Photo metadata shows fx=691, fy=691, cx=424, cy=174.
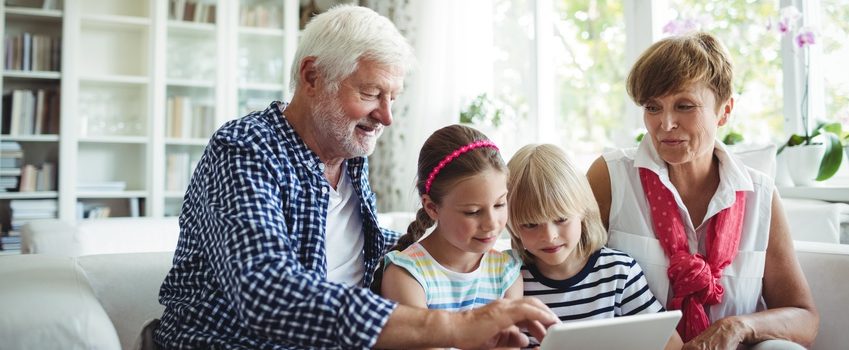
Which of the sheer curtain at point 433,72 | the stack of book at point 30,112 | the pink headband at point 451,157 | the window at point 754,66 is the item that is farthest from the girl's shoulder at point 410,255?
the stack of book at point 30,112

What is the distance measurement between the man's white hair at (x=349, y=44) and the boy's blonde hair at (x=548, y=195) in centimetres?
35

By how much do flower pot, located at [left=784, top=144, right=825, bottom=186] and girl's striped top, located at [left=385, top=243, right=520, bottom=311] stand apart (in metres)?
1.40

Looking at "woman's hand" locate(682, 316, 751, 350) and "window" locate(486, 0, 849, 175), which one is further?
"window" locate(486, 0, 849, 175)

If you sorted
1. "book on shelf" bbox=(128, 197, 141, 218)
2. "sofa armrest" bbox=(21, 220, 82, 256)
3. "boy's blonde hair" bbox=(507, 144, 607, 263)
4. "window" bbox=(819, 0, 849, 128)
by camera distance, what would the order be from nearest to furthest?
"boy's blonde hair" bbox=(507, 144, 607, 263)
"sofa armrest" bbox=(21, 220, 82, 256)
"window" bbox=(819, 0, 849, 128)
"book on shelf" bbox=(128, 197, 141, 218)

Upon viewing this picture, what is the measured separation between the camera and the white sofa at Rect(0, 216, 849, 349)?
43.4 inches

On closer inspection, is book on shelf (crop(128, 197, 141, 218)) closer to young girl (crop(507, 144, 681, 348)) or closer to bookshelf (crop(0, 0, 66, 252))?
bookshelf (crop(0, 0, 66, 252))

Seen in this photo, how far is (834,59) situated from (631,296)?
164cm

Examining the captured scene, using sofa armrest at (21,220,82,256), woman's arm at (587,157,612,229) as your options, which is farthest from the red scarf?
sofa armrest at (21,220,82,256)

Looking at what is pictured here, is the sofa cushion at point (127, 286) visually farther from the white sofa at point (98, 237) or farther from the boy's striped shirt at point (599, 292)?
the boy's striped shirt at point (599, 292)

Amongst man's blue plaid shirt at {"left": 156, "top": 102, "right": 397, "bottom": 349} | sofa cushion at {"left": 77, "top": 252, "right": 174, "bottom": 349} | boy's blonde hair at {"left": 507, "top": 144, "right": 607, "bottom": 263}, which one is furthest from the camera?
sofa cushion at {"left": 77, "top": 252, "right": 174, "bottom": 349}

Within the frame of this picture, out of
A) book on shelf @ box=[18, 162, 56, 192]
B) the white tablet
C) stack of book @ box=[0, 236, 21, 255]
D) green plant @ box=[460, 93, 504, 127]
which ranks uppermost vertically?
green plant @ box=[460, 93, 504, 127]

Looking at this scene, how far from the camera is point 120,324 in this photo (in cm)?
164

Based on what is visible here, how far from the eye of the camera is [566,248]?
1484mm

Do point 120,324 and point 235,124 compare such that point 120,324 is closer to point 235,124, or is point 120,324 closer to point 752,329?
point 235,124
